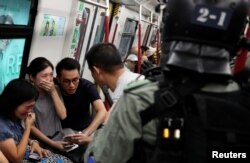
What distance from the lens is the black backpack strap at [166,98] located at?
1.18 m

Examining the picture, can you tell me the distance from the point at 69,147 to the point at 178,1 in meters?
1.88

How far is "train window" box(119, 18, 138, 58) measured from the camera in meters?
7.12

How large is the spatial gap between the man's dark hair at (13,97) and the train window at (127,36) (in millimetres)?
4619

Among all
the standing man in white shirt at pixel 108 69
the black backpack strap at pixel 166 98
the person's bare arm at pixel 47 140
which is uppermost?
the black backpack strap at pixel 166 98

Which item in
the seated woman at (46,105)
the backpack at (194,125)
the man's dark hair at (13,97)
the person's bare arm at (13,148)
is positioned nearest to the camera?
the backpack at (194,125)

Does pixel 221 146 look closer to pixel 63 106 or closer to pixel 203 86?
pixel 203 86

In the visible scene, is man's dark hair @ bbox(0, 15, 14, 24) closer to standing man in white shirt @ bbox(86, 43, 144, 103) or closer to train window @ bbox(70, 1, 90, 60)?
standing man in white shirt @ bbox(86, 43, 144, 103)

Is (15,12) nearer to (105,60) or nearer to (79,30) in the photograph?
(105,60)

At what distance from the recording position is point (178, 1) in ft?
4.18

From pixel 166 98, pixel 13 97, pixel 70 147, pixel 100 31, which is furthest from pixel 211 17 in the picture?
pixel 100 31

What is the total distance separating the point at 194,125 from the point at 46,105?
6.64 feet

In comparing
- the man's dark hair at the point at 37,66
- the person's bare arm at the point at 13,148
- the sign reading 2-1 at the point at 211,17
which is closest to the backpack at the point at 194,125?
the sign reading 2-1 at the point at 211,17

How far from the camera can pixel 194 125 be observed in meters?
1.18

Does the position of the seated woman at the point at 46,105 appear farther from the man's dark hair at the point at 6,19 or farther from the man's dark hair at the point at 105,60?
the man's dark hair at the point at 105,60
